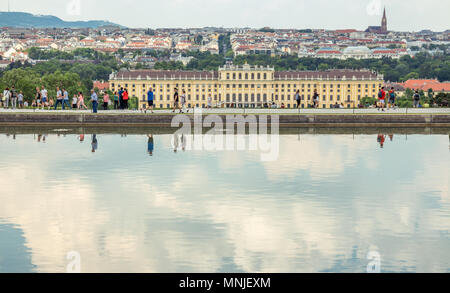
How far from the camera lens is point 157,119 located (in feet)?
126

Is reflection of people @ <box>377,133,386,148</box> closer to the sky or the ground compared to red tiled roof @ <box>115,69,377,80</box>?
closer to the sky

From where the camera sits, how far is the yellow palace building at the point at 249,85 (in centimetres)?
17025

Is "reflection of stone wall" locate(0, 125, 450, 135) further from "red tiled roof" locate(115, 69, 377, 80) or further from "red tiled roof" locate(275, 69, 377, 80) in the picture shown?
"red tiled roof" locate(275, 69, 377, 80)

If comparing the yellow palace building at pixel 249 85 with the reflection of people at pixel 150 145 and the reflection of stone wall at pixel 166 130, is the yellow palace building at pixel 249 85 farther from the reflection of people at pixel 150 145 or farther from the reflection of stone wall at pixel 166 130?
the reflection of people at pixel 150 145

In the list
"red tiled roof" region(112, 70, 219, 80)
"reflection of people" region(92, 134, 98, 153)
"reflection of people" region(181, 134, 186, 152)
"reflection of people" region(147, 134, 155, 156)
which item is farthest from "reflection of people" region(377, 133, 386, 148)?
"red tiled roof" region(112, 70, 219, 80)

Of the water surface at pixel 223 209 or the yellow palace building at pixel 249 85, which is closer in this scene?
the water surface at pixel 223 209

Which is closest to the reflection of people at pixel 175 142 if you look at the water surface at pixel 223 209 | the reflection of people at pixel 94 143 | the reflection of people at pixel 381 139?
the water surface at pixel 223 209

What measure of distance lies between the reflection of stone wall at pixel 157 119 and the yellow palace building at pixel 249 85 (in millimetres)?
130582

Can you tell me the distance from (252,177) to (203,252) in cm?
774

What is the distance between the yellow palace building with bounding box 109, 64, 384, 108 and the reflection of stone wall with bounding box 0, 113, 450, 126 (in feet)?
428

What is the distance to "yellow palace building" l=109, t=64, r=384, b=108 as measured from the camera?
170250 millimetres

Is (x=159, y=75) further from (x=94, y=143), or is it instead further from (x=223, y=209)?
(x=223, y=209)

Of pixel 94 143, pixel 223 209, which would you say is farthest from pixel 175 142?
pixel 223 209

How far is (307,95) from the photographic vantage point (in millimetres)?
171750
